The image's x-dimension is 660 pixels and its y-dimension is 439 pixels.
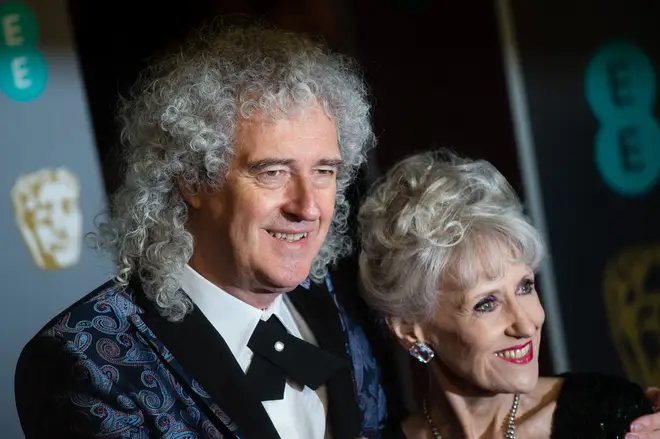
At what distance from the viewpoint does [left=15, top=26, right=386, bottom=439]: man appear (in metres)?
1.72

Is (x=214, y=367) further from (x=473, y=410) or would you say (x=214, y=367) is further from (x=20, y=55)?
(x=20, y=55)

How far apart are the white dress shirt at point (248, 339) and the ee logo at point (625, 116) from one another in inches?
65.8

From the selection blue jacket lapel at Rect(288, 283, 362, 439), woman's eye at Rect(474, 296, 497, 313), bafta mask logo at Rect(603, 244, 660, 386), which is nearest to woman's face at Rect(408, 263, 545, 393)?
woman's eye at Rect(474, 296, 497, 313)

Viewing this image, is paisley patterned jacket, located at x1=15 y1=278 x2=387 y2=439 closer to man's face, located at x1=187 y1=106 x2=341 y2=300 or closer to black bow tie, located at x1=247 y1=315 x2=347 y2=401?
black bow tie, located at x1=247 y1=315 x2=347 y2=401

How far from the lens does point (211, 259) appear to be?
1856 mm

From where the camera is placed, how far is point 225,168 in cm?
179

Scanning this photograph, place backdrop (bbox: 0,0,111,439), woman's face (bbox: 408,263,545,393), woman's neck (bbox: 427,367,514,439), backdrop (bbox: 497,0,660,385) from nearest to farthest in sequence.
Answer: woman's face (bbox: 408,263,545,393), woman's neck (bbox: 427,367,514,439), backdrop (bbox: 0,0,111,439), backdrop (bbox: 497,0,660,385)

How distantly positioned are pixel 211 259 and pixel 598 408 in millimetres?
903

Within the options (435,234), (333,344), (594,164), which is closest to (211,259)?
(333,344)

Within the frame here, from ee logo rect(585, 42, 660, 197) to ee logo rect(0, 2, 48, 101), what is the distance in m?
1.86

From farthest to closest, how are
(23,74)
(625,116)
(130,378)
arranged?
(625,116) < (23,74) < (130,378)

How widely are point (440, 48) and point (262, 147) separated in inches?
57.0

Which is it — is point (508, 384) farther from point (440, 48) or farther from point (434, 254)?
point (440, 48)

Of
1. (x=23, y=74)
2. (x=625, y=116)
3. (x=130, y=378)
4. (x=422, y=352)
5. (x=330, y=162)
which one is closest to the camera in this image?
(x=130, y=378)
